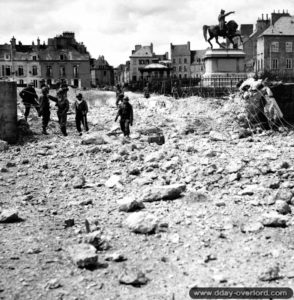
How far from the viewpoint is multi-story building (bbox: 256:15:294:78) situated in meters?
62.1

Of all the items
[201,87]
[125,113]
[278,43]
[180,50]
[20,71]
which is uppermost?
[180,50]

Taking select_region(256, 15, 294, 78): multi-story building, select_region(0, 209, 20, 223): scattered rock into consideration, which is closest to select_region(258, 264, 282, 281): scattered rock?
select_region(0, 209, 20, 223): scattered rock

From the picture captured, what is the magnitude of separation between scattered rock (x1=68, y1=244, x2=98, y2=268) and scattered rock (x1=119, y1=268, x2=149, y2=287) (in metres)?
0.42

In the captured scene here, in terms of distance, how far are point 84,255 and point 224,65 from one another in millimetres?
19568

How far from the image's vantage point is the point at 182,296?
4.51m

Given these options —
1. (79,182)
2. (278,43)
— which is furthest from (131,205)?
(278,43)

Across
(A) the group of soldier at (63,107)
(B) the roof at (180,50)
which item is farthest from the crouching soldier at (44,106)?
(B) the roof at (180,50)

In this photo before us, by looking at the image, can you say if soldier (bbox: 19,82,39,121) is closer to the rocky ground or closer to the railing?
the rocky ground

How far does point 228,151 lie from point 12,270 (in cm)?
615

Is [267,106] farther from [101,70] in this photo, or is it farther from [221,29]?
[101,70]

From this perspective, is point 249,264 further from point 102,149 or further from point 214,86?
point 214,86

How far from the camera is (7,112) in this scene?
13.2 m

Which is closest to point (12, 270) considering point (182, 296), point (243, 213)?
point (182, 296)

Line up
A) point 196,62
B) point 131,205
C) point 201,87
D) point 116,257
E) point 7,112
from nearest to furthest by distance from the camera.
Answer: point 116,257, point 131,205, point 7,112, point 201,87, point 196,62
